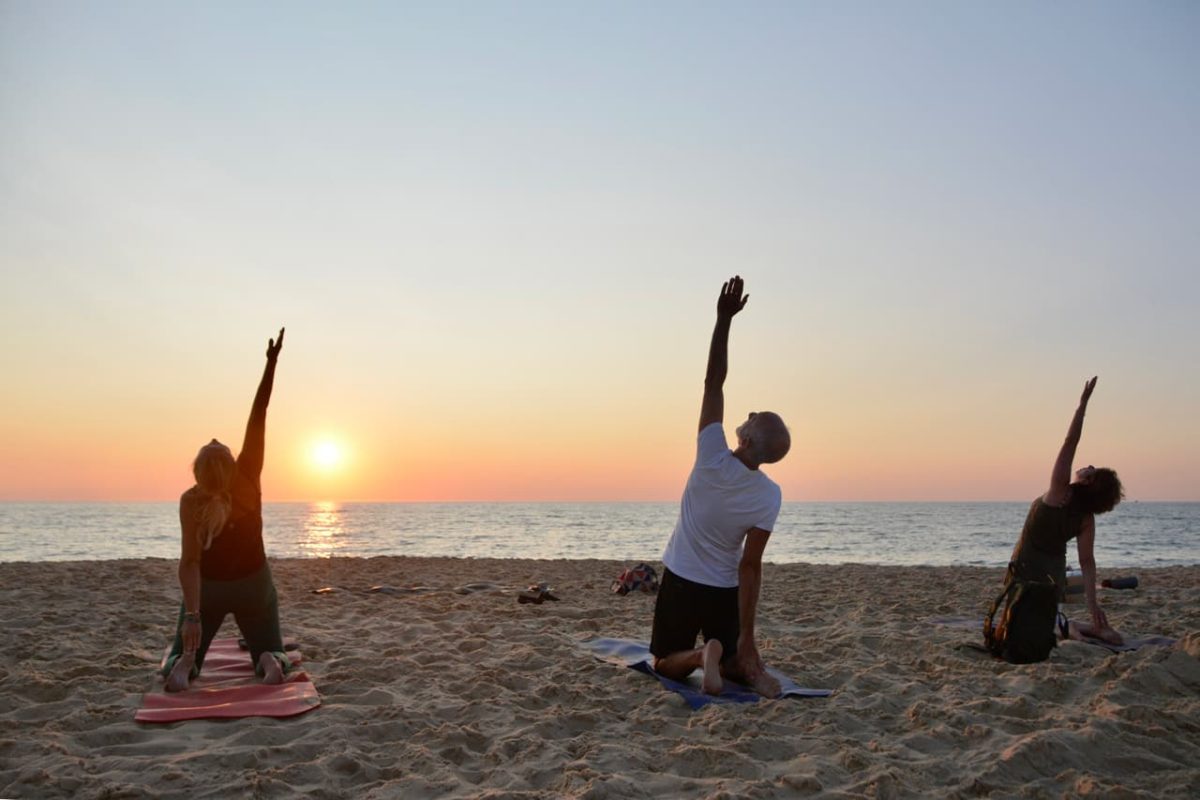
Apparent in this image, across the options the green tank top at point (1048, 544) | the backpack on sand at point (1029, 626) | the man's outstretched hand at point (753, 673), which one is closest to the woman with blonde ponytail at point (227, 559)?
the man's outstretched hand at point (753, 673)

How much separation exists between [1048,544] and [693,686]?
3182mm

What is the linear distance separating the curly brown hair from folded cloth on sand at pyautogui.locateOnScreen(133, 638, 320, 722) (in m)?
5.52

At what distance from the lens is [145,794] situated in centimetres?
298

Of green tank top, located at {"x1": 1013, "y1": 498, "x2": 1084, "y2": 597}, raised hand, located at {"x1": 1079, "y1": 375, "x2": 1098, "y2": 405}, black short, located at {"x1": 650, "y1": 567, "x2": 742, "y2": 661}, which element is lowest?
black short, located at {"x1": 650, "y1": 567, "x2": 742, "y2": 661}

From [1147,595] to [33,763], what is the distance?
10586mm

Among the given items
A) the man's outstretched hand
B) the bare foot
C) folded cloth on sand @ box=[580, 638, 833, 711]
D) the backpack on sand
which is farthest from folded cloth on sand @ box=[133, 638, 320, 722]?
the backpack on sand

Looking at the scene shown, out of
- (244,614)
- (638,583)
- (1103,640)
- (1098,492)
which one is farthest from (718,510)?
(638,583)

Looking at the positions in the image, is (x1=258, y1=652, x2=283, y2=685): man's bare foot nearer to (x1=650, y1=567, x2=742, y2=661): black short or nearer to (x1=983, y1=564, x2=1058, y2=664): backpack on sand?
(x1=650, y1=567, x2=742, y2=661): black short

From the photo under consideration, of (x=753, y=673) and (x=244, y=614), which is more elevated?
(x=244, y=614)

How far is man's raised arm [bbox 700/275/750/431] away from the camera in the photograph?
14.3 feet

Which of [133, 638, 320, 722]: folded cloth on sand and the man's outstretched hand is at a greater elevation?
the man's outstretched hand

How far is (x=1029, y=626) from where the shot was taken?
536 cm

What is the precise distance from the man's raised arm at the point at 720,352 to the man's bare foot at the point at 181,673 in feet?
10.7

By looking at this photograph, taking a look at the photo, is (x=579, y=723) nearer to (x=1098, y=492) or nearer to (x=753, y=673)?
(x=753, y=673)
